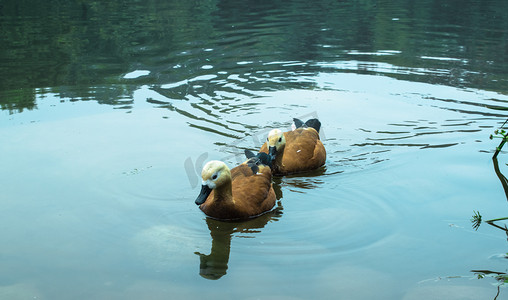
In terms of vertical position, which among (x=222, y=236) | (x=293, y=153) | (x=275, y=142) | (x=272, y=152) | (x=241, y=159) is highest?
(x=275, y=142)

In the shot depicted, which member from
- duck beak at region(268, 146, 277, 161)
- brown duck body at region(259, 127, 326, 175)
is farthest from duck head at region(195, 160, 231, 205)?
brown duck body at region(259, 127, 326, 175)

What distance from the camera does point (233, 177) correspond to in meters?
7.85

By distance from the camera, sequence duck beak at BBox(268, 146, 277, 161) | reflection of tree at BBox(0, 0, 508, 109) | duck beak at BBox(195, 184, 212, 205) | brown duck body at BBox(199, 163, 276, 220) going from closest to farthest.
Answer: duck beak at BBox(195, 184, 212, 205) < brown duck body at BBox(199, 163, 276, 220) < duck beak at BBox(268, 146, 277, 161) < reflection of tree at BBox(0, 0, 508, 109)

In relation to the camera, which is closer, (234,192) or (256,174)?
(234,192)

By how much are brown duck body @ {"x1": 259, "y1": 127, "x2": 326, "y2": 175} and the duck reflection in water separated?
1.01 meters

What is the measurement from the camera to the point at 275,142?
28.1ft

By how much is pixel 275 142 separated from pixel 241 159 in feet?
2.39

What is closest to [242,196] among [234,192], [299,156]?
[234,192]

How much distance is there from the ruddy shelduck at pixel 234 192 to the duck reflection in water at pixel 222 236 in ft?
0.33

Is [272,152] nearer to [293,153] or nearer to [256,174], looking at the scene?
[293,153]

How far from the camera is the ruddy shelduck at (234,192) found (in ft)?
23.3

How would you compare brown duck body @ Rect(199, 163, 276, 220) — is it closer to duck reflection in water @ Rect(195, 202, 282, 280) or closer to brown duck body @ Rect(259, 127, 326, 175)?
duck reflection in water @ Rect(195, 202, 282, 280)

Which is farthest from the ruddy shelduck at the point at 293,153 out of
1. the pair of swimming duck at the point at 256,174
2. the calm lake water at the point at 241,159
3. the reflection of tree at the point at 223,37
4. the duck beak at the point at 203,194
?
the reflection of tree at the point at 223,37

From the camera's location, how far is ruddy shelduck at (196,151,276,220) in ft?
23.3
